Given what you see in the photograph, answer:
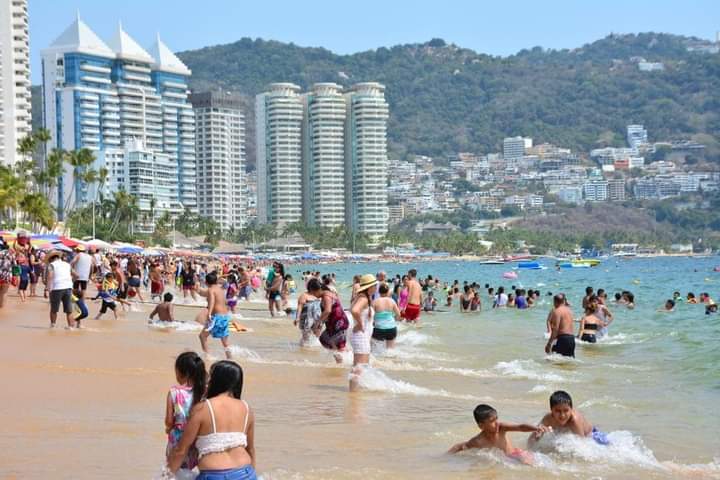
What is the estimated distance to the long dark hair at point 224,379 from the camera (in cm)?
502

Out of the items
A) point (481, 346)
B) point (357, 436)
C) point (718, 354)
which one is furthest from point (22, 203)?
point (357, 436)

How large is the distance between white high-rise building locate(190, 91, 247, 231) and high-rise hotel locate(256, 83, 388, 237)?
4984 millimetres

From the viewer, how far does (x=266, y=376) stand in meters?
12.0

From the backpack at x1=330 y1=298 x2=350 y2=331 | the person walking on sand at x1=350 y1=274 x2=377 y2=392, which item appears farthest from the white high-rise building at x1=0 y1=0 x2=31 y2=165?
the person walking on sand at x1=350 y1=274 x2=377 y2=392

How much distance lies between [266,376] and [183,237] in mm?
119755

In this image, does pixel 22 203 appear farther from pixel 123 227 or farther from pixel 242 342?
pixel 123 227

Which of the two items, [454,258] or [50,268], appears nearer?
[50,268]

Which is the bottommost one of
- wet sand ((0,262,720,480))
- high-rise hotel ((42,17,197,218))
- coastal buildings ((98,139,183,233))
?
wet sand ((0,262,720,480))

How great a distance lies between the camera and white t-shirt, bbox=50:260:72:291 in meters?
15.1

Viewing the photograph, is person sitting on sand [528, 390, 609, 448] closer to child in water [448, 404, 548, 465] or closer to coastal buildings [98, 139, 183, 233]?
child in water [448, 404, 548, 465]

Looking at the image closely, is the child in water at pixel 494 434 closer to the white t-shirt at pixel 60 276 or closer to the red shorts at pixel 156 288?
the white t-shirt at pixel 60 276

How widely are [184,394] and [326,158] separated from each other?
167 meters

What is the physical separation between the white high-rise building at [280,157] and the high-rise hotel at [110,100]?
21667mm

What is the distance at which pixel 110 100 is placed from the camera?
142 metres
